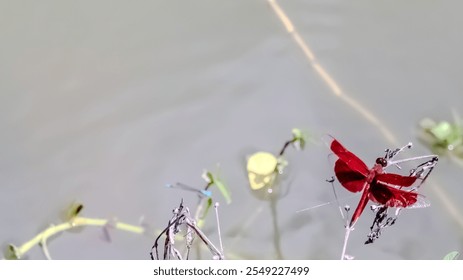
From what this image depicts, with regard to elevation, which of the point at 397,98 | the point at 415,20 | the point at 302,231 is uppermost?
the point at 415,20

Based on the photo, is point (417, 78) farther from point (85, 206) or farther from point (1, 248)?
point (1, 248)

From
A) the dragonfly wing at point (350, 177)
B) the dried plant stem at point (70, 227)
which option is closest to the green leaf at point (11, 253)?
the dried plant stem at point (70, 227)

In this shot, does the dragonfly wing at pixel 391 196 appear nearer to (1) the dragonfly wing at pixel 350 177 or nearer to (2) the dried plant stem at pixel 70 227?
(1) the dragonfly wing at pixel 350 177

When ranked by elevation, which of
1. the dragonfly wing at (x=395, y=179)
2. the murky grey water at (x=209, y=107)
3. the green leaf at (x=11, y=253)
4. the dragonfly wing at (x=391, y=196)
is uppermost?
the murky grey water at (x=209, y=107)

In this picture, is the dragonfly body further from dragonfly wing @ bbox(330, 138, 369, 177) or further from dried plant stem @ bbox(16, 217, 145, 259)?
dried plant stem @ bbox(16, 217, 145, 259)

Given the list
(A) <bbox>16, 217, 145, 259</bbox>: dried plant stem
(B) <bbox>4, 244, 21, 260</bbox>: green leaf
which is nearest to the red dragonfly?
(A) <bbox>16, 217, 145, 259</bbox>: dried plant stem

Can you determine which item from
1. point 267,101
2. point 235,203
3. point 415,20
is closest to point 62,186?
point 235,203
